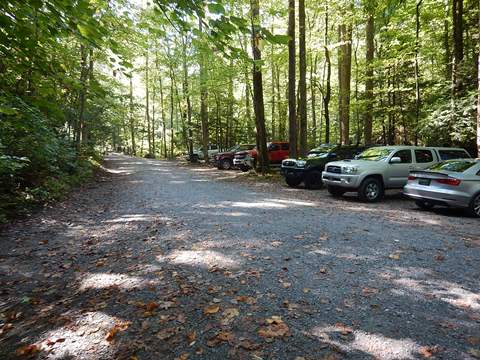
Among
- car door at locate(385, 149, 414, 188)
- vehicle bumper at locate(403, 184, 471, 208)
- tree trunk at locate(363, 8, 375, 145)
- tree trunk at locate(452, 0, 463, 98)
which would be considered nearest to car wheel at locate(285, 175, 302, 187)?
car door at locate(385, 149, 414, 188)

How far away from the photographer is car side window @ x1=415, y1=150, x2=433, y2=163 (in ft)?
36.6

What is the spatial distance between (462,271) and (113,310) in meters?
4.70

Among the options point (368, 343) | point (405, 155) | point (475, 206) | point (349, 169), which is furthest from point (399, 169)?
point (368, 343)

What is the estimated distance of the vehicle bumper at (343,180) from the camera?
1041cm

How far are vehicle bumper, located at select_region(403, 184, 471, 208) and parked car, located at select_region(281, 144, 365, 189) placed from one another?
15.8 ft

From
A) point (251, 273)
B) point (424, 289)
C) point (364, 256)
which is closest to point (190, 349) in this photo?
point (251, 273)

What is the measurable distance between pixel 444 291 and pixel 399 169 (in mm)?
7760

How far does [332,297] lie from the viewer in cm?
383

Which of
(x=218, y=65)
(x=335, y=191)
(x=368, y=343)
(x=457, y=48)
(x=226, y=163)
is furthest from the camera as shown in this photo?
(x=226, y=163)

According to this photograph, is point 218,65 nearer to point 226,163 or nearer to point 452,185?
point 226,163

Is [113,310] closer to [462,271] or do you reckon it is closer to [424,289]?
[424,289]

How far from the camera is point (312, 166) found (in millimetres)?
13477

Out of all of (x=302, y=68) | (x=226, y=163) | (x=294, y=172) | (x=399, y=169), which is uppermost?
(x=302, y=68)

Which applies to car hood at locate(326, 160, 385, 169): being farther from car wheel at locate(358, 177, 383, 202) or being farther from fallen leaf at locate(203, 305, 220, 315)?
fallen leaf at locate(203, 305, 220, 315)
